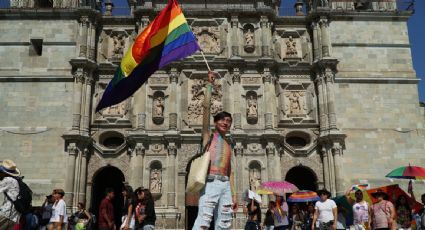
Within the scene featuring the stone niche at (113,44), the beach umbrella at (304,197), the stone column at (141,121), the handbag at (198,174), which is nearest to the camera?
the handbag at (198,174)

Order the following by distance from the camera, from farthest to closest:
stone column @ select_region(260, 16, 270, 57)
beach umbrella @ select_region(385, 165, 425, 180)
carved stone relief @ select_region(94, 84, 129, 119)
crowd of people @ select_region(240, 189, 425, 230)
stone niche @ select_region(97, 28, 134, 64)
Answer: stone niche @ select_region(97, 28, 134, 64) → stone column @ select_region(260, 16, 270, 57) → carved stone relief @ select_region(94, 84, 129, 119) → beach umbrella @ select_region(385, 165, 425, 180) → crowd of people @ select_region(240, 189, 425, 230)

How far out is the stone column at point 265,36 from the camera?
25.2 m

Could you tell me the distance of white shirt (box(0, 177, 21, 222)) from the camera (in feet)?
25.8

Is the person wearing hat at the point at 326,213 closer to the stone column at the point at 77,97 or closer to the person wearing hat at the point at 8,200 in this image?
the person wearing hat at the point at 8,200

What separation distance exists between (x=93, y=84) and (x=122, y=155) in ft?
14.7

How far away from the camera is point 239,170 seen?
2333 cm

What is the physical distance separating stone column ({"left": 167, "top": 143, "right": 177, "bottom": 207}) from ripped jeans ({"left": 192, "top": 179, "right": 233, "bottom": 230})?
658 inches

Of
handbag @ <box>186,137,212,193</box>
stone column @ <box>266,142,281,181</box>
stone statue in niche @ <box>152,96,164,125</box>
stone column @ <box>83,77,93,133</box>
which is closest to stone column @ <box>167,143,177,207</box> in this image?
stone statue in niche @ <box>152,96,164,125</box>

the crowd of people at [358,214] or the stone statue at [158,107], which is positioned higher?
the stone statue at [158,107]

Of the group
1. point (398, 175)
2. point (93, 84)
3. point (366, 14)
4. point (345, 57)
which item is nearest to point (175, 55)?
point (398, 175)

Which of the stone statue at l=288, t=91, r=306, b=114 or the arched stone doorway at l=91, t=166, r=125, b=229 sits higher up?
the stone statue at l=288, t=91, r=306, b=114

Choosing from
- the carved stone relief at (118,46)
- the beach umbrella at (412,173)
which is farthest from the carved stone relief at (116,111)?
the beach umbrella at (412,173)

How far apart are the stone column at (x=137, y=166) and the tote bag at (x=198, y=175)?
56.8 feet

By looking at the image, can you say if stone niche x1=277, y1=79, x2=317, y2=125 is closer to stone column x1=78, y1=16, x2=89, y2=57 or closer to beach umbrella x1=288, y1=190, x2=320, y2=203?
beach umbrella x1=288, y1=190, x2=320, y2=203
